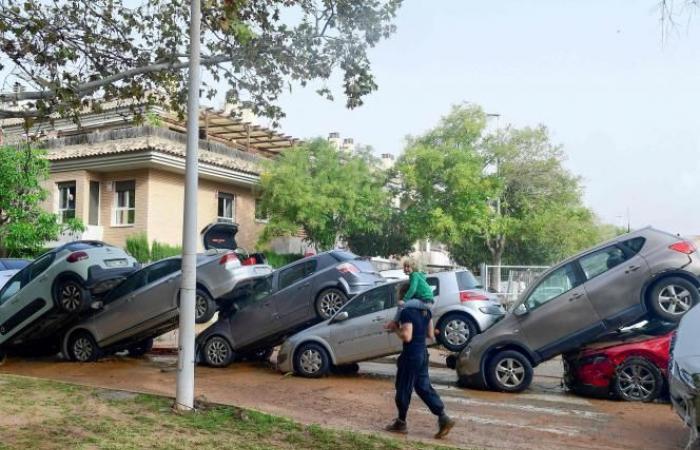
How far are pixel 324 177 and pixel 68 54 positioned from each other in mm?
17828

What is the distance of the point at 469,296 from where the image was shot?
40.4ft

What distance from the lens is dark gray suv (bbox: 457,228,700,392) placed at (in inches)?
399

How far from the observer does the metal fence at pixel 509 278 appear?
20828mm

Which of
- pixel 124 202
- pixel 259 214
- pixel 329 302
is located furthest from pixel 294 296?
pixel 259 214

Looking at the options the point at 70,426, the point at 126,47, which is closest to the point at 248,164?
the point at 126,47

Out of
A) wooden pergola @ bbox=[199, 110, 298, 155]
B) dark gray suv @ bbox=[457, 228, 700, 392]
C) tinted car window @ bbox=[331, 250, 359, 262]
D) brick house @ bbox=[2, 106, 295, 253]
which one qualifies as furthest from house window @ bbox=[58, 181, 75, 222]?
dark gray suv @ bbox=[457, 228, 700, 392]

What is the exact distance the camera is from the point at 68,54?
11.2m

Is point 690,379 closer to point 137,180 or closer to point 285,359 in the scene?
point 285,359

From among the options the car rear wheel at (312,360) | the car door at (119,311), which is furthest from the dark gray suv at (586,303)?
the car door at (119,311)

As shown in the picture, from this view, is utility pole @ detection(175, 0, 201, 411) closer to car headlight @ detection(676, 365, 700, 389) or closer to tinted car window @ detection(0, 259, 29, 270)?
car headlight @ detection(676, 365, 700, 389)

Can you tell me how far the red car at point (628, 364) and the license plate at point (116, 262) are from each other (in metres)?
8.86

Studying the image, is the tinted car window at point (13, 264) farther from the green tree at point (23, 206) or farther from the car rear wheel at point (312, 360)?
the car rear wheel at point (312, 360)

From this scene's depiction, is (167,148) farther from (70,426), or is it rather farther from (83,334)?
(70,426)

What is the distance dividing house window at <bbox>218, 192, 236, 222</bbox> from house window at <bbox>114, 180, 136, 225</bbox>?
367 cm
